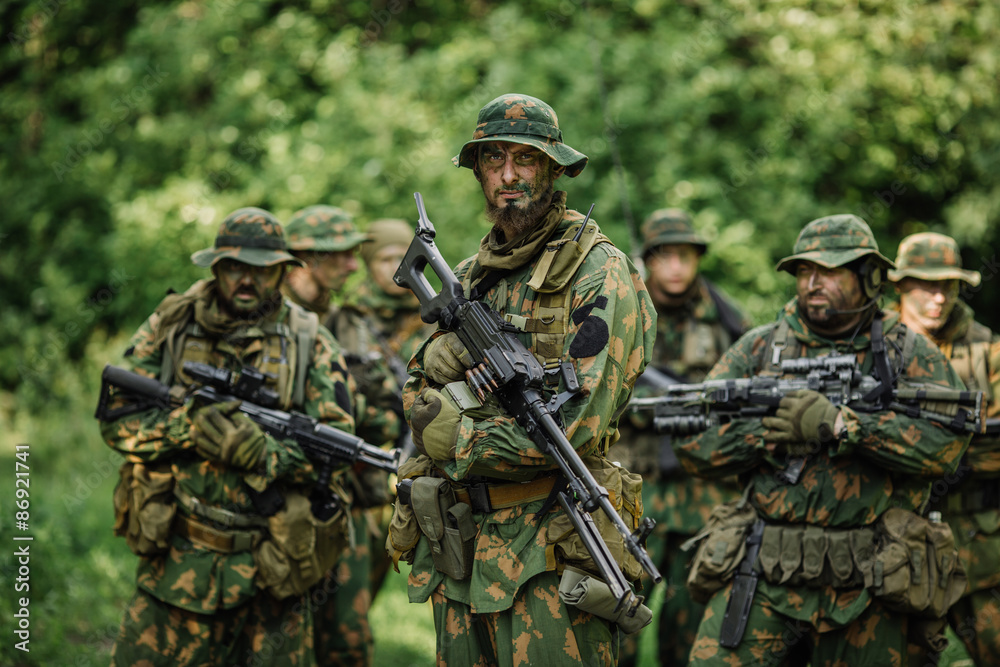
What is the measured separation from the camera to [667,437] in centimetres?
704

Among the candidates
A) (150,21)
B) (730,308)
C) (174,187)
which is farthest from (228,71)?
(730,308)

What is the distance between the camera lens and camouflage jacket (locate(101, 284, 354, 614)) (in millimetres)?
5090

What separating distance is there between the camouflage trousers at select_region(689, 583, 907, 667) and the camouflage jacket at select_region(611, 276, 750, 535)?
1.87 meters

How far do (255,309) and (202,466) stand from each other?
86 centimetres

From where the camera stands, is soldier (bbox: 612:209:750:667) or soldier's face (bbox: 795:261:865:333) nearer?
soldier's face (bbox: 795:261:865:333)

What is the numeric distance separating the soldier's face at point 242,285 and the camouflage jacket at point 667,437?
103 inches

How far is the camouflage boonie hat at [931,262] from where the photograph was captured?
19.6ft

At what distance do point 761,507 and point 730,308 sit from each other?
2.66 meters

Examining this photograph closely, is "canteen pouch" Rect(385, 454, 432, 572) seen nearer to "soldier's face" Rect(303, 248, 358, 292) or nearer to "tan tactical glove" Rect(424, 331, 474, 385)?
"tan tactical glove" Rect(424, 331, 474, 385)

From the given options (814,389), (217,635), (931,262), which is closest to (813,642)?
(814,389)

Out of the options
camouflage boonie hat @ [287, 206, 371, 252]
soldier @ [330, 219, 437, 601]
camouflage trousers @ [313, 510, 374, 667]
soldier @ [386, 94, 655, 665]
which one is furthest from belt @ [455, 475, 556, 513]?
camouflage boonie hat @ [287, 206, 371, 252]

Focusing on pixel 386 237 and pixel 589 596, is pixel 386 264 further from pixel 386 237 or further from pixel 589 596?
pixel 589 596

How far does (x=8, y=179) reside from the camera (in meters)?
13.8

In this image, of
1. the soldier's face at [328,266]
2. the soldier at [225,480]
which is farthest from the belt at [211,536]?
the soldier's face at [328,266]
